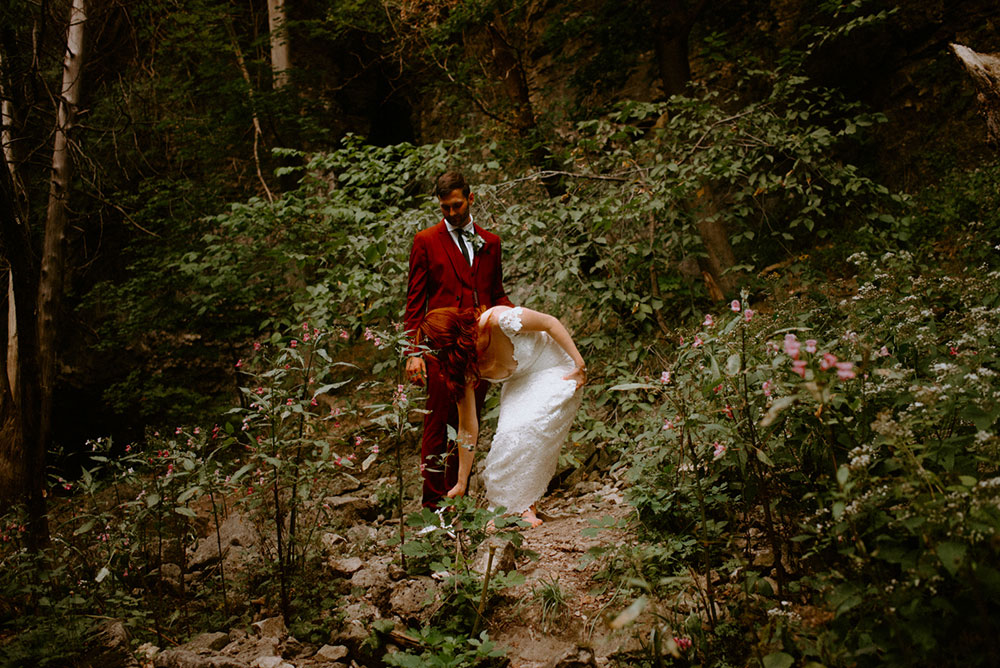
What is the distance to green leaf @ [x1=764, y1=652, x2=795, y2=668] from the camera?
1589 millimetres

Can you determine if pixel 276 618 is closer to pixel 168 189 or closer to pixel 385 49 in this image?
pixel 168 189

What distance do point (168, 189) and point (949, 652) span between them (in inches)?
320

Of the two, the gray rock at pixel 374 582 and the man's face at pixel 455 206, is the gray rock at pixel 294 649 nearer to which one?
the gray rock at pixel 374 582

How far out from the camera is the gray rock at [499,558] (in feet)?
8.41

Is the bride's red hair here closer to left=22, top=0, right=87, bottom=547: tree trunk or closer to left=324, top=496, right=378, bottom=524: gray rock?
left=324, top=496, right=378, bottom=524: gray rock

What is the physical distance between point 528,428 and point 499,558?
0.63m

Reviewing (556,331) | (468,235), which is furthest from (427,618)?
(468,235)

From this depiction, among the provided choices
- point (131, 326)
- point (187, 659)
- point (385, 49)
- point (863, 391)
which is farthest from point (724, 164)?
point (385, 49)

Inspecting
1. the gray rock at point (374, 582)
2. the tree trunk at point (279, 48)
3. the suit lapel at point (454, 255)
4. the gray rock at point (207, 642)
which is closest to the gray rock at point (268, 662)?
the gray rock at point (207, 642)

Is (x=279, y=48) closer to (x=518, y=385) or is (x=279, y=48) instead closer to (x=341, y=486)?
(x=341, y=486)

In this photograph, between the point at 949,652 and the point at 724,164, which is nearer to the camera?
the point at 949,652

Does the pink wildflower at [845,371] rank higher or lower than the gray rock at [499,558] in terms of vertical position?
higher

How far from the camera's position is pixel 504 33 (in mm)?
6219

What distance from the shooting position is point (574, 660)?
79.7 inches
